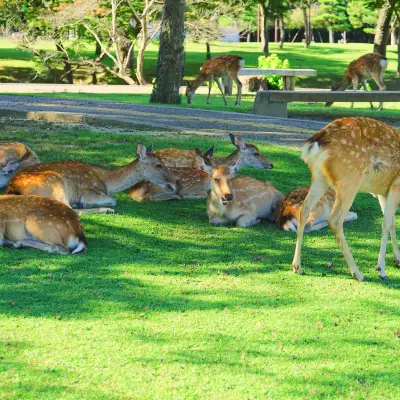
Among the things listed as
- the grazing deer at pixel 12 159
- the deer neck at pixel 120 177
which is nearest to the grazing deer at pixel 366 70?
the deer neck at pixel 120 177

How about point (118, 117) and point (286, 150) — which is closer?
point (286, 150)

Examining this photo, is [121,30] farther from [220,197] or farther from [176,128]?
[220,197]

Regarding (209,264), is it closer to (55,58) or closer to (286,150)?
(286,150)

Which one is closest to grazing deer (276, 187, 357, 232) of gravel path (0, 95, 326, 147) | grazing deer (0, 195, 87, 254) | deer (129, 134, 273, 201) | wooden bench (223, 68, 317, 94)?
deer (129, 134, 273, 201)

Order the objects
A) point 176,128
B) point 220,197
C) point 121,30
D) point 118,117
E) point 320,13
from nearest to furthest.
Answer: point 220,197 → point 176,128 → point 118,117 → point 121,30 → point 320,13

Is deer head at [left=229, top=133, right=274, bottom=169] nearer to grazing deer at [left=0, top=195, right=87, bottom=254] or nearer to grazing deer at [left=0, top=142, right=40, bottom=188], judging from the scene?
grazing deer at [left=0, top=142, right=40, bottom=188]

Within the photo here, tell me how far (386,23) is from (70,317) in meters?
28.5

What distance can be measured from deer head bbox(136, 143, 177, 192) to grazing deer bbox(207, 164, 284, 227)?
0.78 metres

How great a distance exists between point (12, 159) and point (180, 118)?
5915 mm

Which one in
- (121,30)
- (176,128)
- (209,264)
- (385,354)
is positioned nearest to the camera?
(385,354)

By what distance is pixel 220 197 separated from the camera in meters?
8.48

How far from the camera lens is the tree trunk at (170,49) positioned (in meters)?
18.7

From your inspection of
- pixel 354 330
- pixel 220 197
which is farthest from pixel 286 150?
pixel 354 330

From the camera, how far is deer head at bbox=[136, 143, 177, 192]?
9562mm
